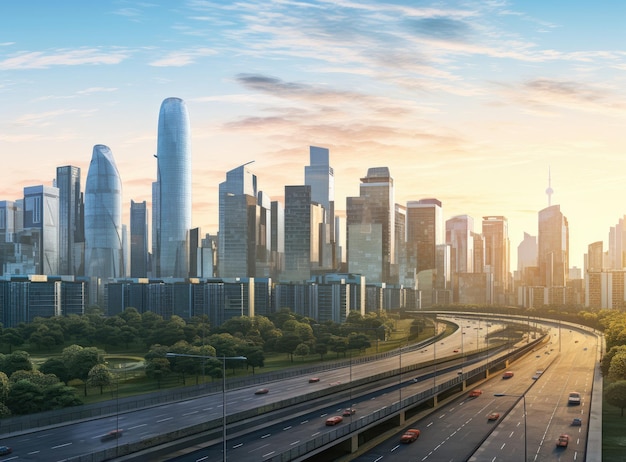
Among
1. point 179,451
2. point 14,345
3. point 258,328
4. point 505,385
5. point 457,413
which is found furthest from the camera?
point 258,328

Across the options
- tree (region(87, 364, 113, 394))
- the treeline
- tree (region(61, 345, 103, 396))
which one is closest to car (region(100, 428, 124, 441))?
the treeline

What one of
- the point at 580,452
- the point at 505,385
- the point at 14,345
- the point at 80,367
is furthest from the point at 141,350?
the point at 580,452

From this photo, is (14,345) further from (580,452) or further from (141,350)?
(580,452)

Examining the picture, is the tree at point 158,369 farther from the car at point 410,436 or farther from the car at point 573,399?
the car at point 573,399

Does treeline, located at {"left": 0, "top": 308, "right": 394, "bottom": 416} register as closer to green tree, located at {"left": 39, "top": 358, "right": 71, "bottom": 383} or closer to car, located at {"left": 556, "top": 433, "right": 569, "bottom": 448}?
green tree, located at {"left": 39, "top": 358, "right": 71, "bottom": 383}

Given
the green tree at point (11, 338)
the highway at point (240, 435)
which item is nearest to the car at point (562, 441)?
the highway at point (240, 435)

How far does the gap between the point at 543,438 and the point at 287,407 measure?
2907cm

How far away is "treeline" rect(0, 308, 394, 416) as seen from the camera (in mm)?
94125

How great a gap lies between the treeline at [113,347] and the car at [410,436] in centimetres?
3948

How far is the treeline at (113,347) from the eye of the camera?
9412cm

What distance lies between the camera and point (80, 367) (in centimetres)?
11519

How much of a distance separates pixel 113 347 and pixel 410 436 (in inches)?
4414

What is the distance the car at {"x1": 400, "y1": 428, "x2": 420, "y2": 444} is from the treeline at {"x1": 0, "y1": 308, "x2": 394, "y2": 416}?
39.5 meters

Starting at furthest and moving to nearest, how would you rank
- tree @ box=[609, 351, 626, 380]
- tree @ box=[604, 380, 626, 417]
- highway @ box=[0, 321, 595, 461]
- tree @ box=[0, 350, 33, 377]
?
1. tree @ box=[609, 351, 626, 380]
2. tree @ box=[0, 350, 33, 377]
3. tree @ box=[604, 380, 626, 417]
4. highway @ box=[0, 321, 595, 461]
